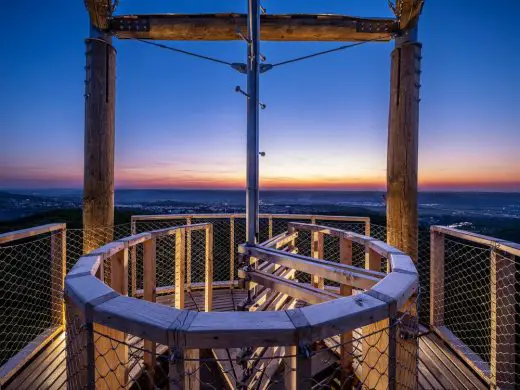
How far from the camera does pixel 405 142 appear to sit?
9.02 ft

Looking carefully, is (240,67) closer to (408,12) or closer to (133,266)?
(408,12)

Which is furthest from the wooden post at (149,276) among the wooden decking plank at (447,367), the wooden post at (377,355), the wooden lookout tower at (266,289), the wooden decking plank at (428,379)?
the wooden decking plank at (447,367)

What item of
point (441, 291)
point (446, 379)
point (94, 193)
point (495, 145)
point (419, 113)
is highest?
point (495, 145)

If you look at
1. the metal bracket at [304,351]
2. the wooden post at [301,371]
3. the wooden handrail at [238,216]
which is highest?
the wooden handrail at [238,216]

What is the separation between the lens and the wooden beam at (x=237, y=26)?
2.98 metres

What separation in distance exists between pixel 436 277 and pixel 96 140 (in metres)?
4.13

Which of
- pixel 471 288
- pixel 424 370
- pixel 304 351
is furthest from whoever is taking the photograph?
pixel 471 288

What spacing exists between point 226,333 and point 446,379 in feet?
8.67

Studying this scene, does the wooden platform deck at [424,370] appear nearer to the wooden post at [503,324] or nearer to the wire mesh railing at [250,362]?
the wooden post at [503,324]

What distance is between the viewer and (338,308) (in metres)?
0.86

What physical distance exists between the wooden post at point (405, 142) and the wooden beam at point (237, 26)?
447 millimetres

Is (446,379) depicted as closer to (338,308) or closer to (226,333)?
(338,308)

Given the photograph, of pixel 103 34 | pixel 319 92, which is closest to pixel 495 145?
pixel 319 92

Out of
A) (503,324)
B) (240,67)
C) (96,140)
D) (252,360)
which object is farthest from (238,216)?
(503,324)
